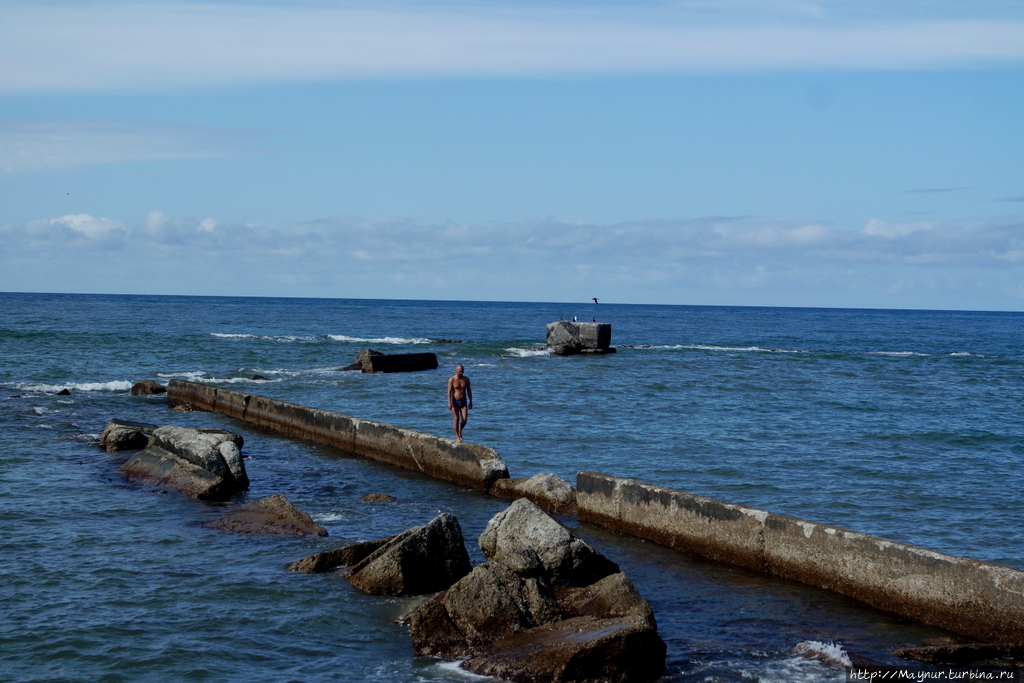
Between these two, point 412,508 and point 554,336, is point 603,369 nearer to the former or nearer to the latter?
point 554,336

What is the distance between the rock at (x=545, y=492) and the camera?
13.0 meters

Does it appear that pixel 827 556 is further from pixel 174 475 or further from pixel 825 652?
pixel 174 475

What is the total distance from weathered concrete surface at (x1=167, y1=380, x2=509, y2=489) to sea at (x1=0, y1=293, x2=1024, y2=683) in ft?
1.19

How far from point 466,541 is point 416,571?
213 cm

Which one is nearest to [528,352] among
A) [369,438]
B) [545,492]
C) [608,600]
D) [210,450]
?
[369,438]

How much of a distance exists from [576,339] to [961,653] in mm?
36392

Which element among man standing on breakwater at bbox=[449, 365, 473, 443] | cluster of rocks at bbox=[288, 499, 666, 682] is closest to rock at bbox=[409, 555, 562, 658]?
cluster of rocks at bbox=[288, 499, 666, 682]

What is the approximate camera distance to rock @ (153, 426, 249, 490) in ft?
46.8

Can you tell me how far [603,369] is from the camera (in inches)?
1437

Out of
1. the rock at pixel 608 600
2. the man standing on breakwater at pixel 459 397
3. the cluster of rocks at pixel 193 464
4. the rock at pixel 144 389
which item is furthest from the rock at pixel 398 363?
the rock at pixel 608 600

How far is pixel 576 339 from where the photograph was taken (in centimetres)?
4419

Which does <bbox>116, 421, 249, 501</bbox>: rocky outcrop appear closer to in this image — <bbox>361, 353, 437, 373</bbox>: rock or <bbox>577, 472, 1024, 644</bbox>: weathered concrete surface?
<bbox>577, 472, 1024, 644</bbox>: weathered concrete surface

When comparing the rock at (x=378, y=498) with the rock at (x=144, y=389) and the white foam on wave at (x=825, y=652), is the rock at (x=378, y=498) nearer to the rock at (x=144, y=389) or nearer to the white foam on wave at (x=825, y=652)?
the white foam on wave at (x=825, y=652)

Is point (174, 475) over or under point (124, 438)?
under
